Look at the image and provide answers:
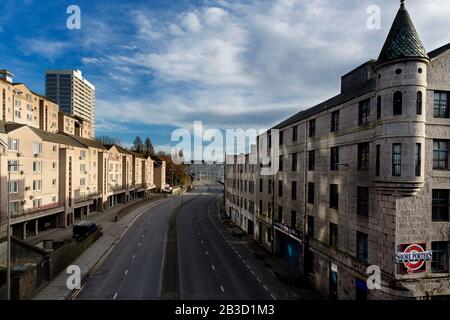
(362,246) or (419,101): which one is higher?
(419,101)

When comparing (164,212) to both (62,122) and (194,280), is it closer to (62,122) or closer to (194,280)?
(194,280)

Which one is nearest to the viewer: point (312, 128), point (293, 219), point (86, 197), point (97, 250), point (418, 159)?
point (418, 159)

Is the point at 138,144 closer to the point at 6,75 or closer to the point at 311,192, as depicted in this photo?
the point at 6,75

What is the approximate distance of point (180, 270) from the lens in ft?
99.3

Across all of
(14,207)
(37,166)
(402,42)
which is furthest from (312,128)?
(37,166)

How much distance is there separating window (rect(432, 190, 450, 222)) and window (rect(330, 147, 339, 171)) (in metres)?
7.08

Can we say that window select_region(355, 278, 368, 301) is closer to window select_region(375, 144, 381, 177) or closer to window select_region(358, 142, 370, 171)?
window select_region(375, 144, 381, 177)

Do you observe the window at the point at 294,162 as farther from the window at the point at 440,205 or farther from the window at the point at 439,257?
the window at the point at 439,257

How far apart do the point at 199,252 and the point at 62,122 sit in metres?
83.0

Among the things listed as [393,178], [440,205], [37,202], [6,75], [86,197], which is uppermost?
[6,75]

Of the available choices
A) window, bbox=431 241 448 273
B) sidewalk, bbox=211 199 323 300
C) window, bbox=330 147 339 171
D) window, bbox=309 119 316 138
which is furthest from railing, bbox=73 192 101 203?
window, bbox=431 241 448 273

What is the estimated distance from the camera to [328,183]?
2505 centimetres

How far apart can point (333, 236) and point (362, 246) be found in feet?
12.4

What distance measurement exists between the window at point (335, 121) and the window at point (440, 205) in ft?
28.6
